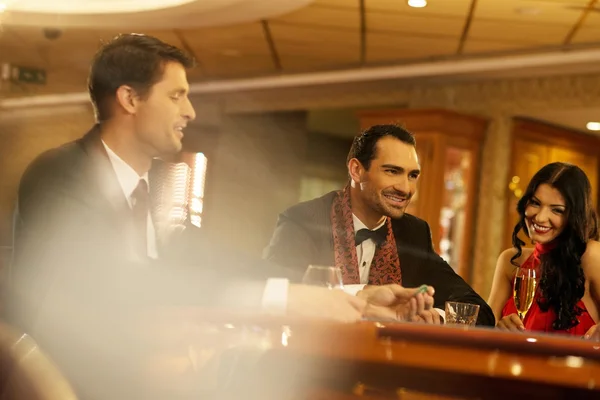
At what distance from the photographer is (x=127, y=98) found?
5.89ft

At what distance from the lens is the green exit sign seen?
8.17 meters

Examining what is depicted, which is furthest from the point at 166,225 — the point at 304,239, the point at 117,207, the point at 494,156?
the point at 494,156

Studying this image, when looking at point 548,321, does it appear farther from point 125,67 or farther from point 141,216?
point 125,67

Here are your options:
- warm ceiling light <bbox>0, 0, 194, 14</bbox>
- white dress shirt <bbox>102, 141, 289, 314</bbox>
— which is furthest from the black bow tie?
warm ceiling light <bbox>0, 0, 194, 14</bbox>

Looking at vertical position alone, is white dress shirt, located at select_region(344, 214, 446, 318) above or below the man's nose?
below

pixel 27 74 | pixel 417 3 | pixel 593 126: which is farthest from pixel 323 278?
pixel 27 74

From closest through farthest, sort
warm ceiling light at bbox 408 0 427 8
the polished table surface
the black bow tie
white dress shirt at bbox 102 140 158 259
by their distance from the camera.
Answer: the polished table surface, white dress shirt at bbox 102 140 158 259, the black bow tie, warm ceiling light at bbox 408 0 427 8

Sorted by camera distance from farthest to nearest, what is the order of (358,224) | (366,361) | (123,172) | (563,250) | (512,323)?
(358,224), (563,250), (512,323), (123,172), (366,361)

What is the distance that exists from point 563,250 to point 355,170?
796 mm

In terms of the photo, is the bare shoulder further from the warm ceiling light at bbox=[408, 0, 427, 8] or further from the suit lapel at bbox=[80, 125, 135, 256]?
the warm ceiling light at bbox=[408, 0, 427, 8]

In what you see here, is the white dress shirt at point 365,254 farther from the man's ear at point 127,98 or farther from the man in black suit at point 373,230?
the man's ear at point 127,98

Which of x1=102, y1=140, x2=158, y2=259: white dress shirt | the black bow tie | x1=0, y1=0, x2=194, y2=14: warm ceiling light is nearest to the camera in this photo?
x1=102, y1=140, x2=158, y2=259: white dress shirt

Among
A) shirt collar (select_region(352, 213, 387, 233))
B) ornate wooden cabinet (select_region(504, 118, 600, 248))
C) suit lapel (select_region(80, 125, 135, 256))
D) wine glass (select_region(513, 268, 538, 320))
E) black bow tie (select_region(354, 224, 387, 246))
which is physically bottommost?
wine glass (select_region(513, 268, 538, 320))

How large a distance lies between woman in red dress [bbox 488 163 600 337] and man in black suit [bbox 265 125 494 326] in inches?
10.6
